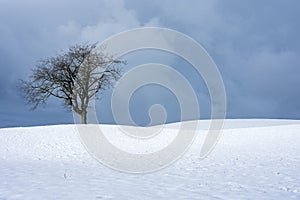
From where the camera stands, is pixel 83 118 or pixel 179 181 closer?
pixel 179 181

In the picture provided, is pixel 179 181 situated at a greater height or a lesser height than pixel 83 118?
lesser

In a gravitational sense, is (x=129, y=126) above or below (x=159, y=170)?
above

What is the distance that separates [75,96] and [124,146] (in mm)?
14085

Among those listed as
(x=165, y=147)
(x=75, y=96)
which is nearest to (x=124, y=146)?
(x=165, y=147)

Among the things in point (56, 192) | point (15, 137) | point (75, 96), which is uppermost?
point (75, 96)

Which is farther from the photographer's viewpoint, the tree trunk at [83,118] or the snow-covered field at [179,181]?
the tree trunk at [83,118]

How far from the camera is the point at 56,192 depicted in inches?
312

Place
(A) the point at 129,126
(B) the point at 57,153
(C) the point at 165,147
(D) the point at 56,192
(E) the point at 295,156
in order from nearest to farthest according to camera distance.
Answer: (D) the point at 56,192, (E) the point at 295,156, (B) the point at 57,153, (C) the point at 165,147, (A) the point at 129,126

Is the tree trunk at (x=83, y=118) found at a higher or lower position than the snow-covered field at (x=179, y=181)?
higher

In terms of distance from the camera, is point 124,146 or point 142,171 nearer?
point 142,171

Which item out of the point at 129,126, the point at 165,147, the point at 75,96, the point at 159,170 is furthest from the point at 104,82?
the point at 159,170

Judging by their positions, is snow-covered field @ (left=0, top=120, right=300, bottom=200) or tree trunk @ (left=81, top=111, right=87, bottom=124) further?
tree trunk @ (left=81, top=111, right=87, bottom=124)

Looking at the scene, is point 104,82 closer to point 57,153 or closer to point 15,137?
point 15,137

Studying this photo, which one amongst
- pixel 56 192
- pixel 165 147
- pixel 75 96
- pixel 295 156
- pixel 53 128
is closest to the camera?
pixel 56 192
